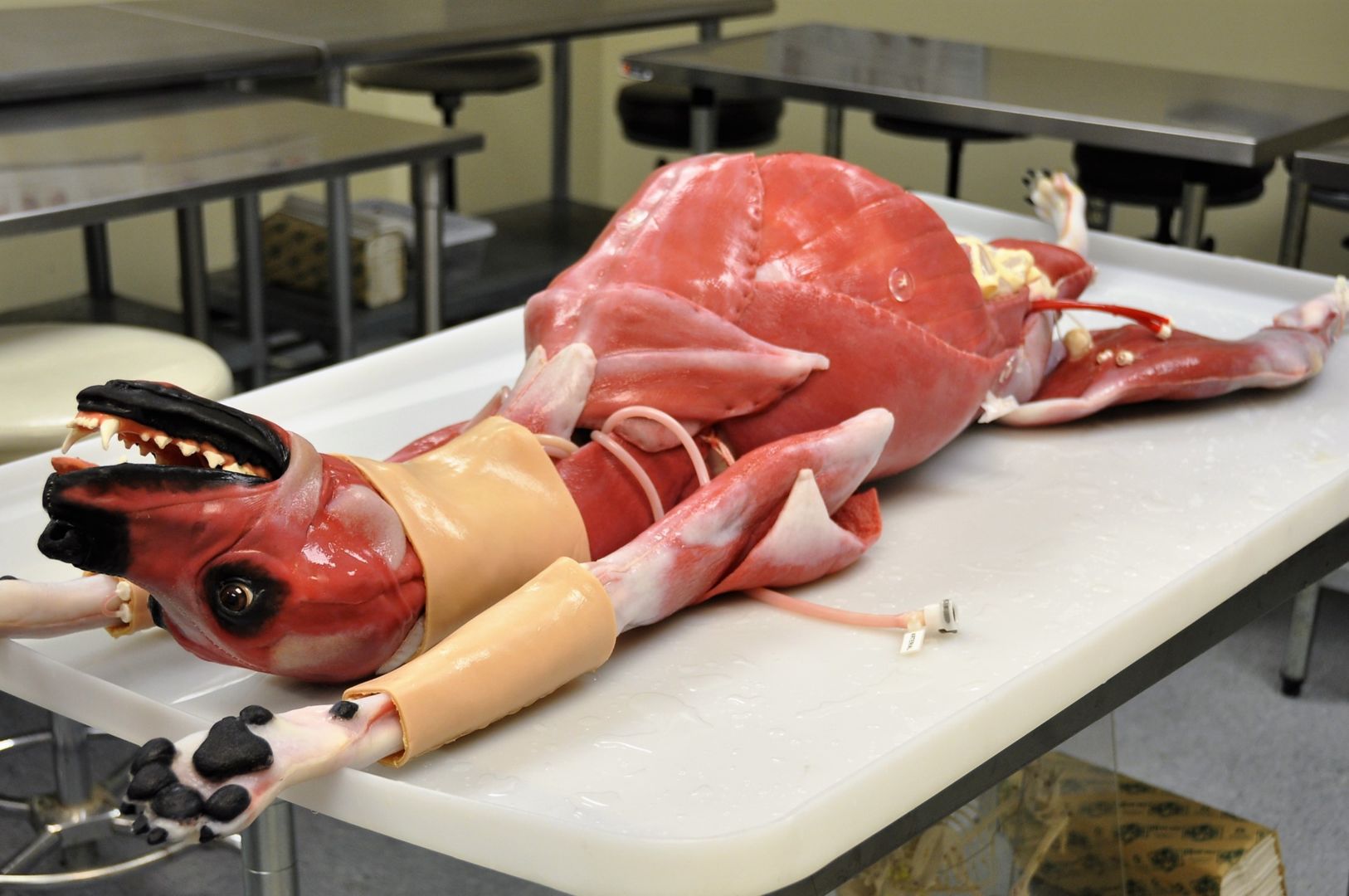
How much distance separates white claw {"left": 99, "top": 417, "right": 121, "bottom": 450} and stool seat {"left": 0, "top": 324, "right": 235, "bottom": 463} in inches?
36.8

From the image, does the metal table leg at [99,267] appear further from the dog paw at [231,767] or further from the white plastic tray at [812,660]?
the dog paw at [231,767]

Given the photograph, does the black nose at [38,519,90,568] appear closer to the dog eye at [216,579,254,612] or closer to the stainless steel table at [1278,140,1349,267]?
the dog eye at [216,579,254,612]

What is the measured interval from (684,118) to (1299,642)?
238 cm

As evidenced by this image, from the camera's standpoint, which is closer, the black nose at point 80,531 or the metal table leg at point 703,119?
the black nose at point 80,531

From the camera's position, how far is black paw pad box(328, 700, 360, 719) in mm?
911

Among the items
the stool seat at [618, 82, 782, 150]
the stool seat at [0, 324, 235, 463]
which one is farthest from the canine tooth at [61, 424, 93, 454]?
the stool seat at [618, 82, 782, 150]

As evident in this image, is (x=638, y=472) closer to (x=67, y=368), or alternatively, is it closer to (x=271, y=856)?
(x=271, y=856)

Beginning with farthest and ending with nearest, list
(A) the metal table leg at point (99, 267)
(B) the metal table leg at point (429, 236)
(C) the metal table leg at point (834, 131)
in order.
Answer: (C) the metal table leg at point (834, 131), (A) the metal table leg at point (99, 267), (B) the metal table leg at point (429, 236)

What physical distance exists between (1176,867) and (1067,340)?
631mm

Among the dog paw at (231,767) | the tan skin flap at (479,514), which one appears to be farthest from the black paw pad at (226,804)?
the tan skin flap at (479,514)

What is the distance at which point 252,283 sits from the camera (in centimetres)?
331

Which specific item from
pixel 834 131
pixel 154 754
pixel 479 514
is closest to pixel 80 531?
pixel 154 754

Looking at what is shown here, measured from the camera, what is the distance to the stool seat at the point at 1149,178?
11.1ft

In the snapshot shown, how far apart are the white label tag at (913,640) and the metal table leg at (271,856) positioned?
0.48 metres
